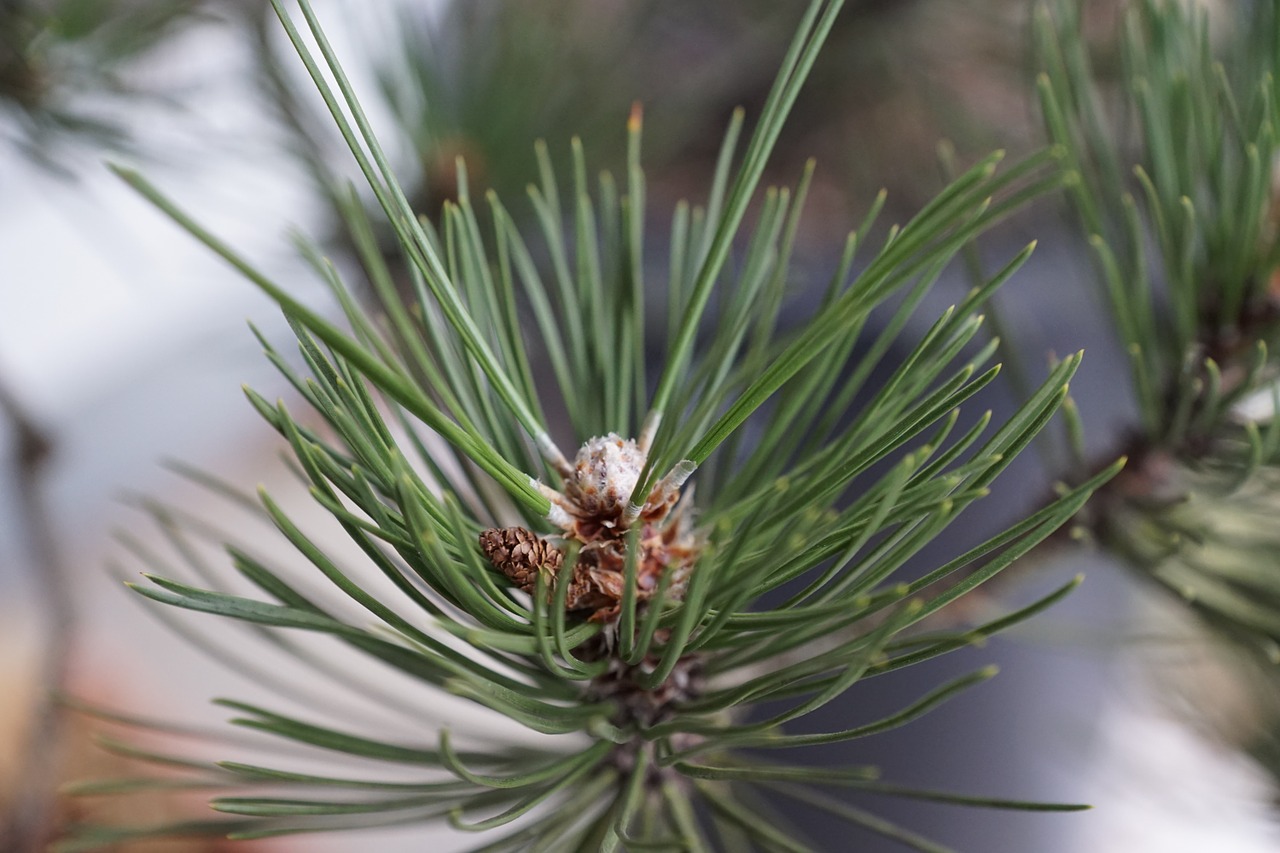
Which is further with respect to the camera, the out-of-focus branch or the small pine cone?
the out-of-focus branch

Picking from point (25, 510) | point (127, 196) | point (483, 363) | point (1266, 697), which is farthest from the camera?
point (127, 196)

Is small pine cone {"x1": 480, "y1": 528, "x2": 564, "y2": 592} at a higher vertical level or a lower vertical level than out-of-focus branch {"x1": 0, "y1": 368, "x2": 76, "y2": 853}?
lower

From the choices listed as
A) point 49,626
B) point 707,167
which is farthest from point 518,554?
point 707,167

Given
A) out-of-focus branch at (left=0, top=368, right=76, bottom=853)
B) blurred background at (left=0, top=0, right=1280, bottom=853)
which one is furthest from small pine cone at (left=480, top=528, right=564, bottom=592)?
out-of-focus branch at (left=0, top=368, right=76, bottom=853)

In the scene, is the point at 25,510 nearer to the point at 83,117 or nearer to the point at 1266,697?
the point at 83,117

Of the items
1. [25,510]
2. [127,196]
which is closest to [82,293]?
[127,196]

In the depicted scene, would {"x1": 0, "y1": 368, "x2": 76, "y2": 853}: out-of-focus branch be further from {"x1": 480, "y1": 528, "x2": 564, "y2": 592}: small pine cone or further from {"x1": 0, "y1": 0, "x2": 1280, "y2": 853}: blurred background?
{"x1": 480, "y1": 528, "x2": 564, "y2": 592}: small pine cone

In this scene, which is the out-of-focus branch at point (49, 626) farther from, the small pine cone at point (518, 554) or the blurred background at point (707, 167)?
the small pine cone at point (518, 554)
